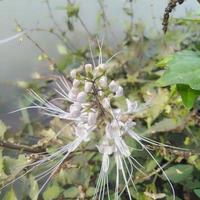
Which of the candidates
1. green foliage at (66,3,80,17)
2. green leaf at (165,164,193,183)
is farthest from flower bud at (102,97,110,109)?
green foliage at (66,3,80,17)

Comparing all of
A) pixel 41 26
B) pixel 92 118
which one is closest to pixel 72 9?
pixel 41 26

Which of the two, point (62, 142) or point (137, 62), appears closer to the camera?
point (62, 142)

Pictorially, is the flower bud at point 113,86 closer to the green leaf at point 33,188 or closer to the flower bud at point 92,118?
the flower bud at point 92,118

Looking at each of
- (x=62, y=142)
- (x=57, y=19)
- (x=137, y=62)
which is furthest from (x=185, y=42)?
(x=62, y=142)

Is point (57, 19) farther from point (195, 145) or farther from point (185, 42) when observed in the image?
point (195, 145)

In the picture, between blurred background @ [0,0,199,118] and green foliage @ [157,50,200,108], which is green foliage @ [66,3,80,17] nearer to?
blurred background @ [0,0,199,118]

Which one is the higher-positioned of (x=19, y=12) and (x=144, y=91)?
(x=19, y=12)
